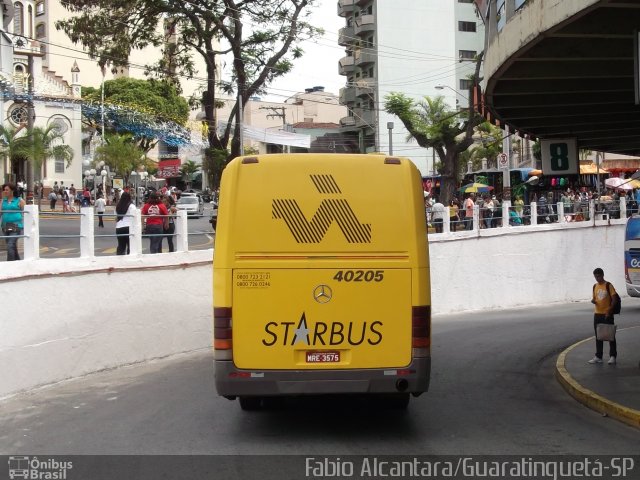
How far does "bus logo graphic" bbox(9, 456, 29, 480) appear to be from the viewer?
7621 mm

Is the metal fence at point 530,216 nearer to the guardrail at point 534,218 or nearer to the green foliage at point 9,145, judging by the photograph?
the guardrail at point 534,218

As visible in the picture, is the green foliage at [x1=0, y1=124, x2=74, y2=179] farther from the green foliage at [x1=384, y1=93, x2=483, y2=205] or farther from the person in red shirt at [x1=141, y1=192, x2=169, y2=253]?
the person in red shirt at [x1=141, y1=192, x2=169, y2=253]

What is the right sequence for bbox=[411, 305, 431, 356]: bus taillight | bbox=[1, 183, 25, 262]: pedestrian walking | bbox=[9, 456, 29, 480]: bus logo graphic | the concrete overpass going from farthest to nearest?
bbox=[1, 183, 25, 262]: pedestrian walking, the concrete overpass, bbox=[411, 305, 431, 356]: bus taillight, bbox=[9, 456, 29, 480]: bus logo graphic

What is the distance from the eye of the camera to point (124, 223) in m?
16.8

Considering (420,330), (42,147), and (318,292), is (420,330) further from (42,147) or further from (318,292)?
(42,147)

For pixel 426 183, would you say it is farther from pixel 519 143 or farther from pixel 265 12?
pixel 265 12

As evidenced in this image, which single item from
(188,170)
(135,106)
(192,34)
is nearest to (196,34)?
(192,34)

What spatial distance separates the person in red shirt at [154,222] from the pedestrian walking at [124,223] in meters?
0.37

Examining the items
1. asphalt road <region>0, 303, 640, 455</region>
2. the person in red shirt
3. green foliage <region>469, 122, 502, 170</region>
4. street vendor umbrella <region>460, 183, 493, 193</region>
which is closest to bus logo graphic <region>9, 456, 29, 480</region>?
asphalt road <region>0, 303, 640, 455</region>

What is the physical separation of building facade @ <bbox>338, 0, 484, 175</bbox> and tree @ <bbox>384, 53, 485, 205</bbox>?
22.4 metres

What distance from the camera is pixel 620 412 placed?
10.1 meters

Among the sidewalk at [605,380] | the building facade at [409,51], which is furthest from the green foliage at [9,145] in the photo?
the sidewalk at [605,380]

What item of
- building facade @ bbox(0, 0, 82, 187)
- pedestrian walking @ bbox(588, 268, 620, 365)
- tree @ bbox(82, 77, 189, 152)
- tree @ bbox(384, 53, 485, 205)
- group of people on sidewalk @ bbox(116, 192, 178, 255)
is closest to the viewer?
pedestrian walking @ bbox(588, 268, 620, 365)

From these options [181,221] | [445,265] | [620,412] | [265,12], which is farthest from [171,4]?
[620,412]
